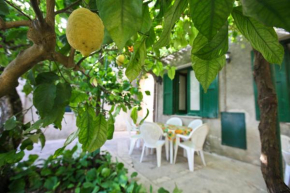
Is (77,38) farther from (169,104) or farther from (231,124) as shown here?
(169,104)

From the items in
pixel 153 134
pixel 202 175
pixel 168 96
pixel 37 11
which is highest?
pixel 168 96

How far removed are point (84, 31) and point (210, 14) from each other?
296mm

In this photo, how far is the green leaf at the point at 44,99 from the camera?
1.42 ft

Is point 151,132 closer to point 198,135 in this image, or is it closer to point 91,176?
point 198,135

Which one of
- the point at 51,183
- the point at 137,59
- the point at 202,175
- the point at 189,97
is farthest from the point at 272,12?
the point at 189,97

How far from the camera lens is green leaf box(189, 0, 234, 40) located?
0.20 metres

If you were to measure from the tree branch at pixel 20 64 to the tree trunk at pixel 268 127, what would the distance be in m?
1.03

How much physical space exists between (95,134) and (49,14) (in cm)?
38

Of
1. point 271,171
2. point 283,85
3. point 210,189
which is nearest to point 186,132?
point 210,189

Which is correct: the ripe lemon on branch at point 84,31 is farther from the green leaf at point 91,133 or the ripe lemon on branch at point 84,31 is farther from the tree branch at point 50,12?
the green leaf at point 91,133

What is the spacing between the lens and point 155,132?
284cm

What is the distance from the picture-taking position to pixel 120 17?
0.23 metres

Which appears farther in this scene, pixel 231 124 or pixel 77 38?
pixel 231 124

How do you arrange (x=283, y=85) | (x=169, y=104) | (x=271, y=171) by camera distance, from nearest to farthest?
(x=271, y=171) < (x=283, y=85) < (x=169, y=104)
